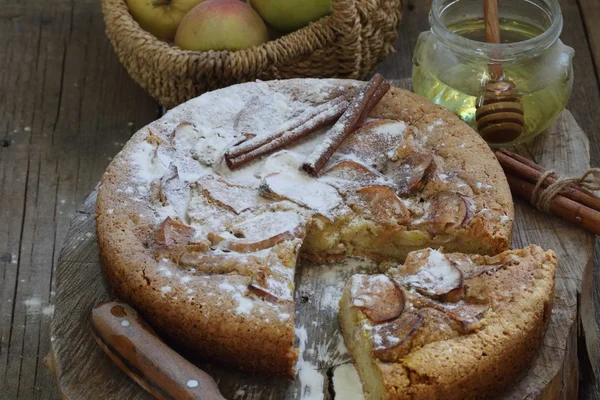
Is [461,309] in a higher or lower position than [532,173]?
higher

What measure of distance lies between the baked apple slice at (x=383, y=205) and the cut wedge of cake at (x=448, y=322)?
7.9 inches

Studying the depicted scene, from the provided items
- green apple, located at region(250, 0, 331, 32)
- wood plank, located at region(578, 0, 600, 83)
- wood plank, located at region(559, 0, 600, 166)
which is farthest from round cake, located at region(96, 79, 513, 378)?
wood plank, located at region(578, 0, 600, 83)

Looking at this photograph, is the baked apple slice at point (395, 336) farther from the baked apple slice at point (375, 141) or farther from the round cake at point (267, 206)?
the baked apple slice at point (375, 141)

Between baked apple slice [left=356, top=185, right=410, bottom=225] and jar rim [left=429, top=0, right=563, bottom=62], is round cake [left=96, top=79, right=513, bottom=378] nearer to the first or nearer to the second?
baked apple slice [left=356, top=185, right=410, bottom=225]

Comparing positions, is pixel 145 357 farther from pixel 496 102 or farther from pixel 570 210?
pixel 496 102

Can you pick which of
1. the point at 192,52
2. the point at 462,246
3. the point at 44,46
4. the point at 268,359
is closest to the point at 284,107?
the point at 192,52

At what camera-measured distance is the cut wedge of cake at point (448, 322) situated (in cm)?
260

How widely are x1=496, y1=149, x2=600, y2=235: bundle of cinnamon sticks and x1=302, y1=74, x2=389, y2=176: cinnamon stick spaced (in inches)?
22.4

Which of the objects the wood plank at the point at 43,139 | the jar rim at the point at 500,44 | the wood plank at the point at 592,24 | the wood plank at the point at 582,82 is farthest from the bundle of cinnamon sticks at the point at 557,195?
the wood plank at the point at 43,139

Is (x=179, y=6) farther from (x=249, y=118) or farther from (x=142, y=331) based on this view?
(x=142, y=331)

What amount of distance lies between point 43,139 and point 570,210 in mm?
2583

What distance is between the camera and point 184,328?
2.80 m

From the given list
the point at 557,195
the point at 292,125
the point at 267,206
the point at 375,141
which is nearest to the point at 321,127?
the point at 292,125

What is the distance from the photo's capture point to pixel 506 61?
3549 mm
